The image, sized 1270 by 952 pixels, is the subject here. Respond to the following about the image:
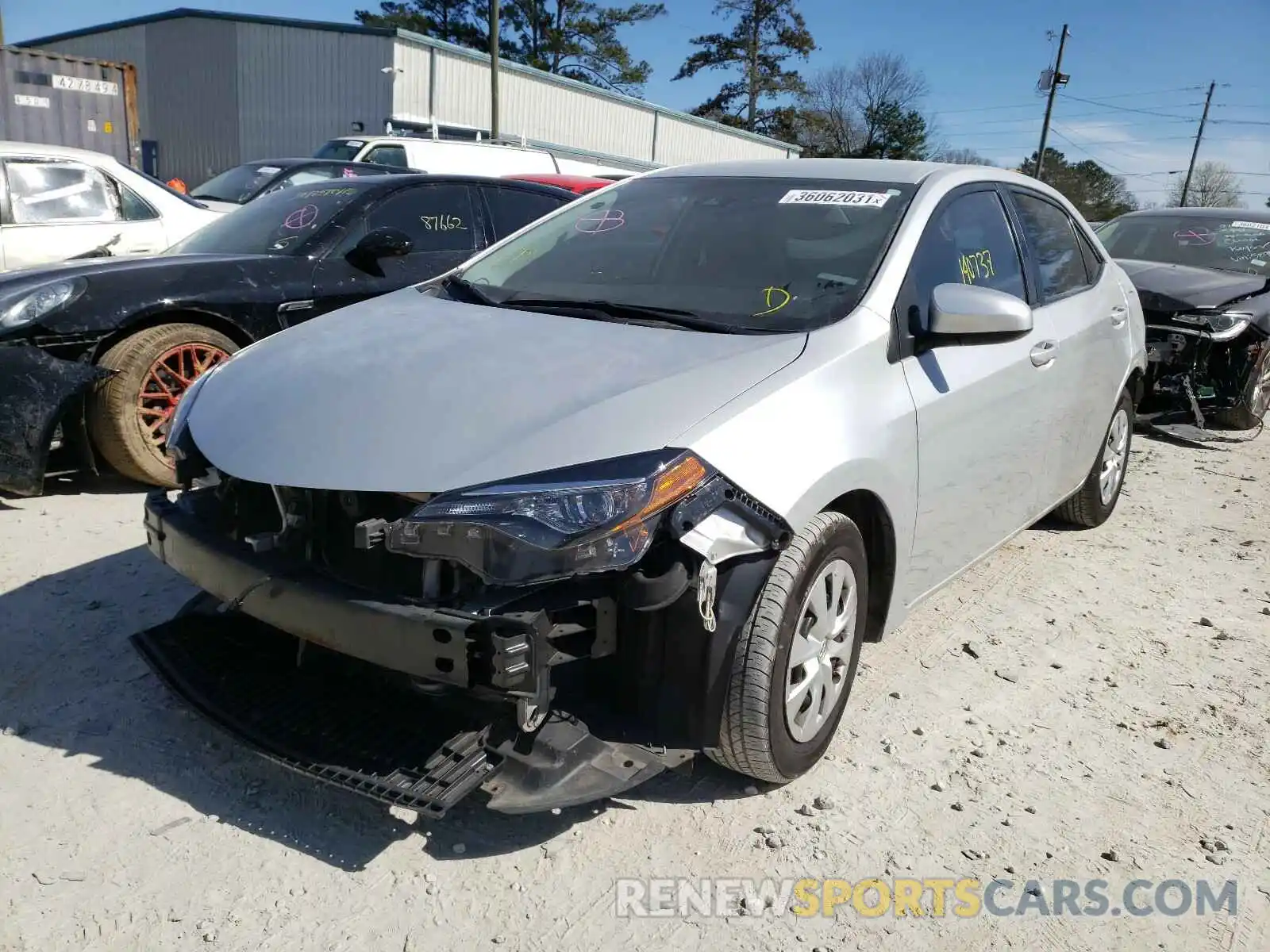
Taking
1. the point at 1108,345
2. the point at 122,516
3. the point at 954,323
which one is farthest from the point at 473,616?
the point at 1108,345

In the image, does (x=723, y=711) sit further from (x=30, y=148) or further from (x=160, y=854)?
(x=30, y=148)

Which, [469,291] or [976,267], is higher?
[976,267]

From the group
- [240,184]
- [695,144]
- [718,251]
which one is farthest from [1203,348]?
[695,144]

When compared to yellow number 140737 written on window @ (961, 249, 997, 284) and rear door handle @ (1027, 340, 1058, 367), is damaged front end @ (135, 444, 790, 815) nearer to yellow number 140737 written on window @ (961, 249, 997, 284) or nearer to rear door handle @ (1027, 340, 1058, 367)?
yellow number 140737 written on window @ (961, 249, 997, 284)

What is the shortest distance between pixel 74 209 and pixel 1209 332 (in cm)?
824

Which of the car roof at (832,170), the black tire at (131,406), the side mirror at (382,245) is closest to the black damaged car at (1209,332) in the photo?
the car roof at (832,170)

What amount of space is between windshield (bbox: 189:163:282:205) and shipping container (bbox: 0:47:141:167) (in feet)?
16.7

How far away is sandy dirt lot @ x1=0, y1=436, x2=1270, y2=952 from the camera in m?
2.18

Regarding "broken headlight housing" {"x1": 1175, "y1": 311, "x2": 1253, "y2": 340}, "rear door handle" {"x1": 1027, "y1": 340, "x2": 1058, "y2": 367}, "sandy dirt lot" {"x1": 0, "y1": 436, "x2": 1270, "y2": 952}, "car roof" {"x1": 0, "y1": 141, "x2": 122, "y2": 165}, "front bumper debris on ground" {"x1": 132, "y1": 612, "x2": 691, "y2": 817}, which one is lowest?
"sandy dirt lot" {"x1": 0, "y1": 436, "x2": 1270, "y2": 952}

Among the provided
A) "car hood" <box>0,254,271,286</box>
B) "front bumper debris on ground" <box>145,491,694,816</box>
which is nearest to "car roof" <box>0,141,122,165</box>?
"car hood" <box>0,254,271,286</box>

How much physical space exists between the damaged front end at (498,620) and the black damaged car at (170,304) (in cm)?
191

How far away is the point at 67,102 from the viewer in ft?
47.6

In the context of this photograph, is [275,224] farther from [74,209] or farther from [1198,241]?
[1198,241]

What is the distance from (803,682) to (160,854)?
1.60 m
